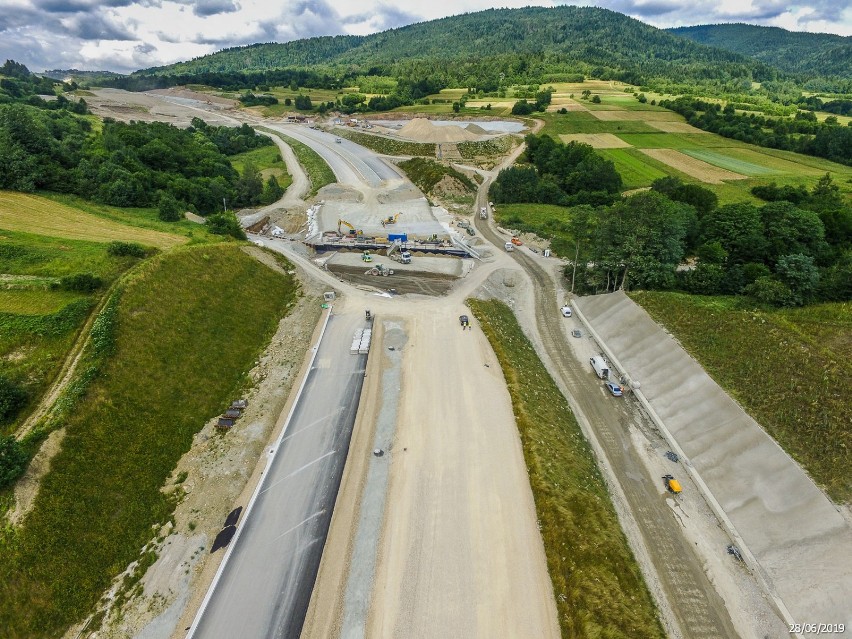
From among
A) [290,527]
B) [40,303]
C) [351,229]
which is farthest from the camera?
[351,229]

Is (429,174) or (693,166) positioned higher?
(429,174)

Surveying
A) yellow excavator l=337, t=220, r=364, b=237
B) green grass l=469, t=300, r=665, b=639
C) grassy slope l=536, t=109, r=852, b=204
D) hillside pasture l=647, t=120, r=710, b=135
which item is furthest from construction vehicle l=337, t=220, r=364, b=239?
hillside pasture l=647, t=120, r=710, b=135

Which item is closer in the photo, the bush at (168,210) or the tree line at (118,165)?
the tree line at (118,165)

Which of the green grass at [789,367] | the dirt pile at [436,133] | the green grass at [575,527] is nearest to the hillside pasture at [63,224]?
the green grass at [575,527]

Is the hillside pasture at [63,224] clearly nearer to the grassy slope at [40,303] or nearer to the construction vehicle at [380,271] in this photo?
the grassy slope at [40,303]

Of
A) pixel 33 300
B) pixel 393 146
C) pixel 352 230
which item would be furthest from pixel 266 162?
pixel 33 300

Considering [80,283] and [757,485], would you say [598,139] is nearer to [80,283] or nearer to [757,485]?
[757,485]

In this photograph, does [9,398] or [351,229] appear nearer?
[9,398]

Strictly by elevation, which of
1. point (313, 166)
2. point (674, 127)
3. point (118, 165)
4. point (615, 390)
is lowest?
point (615, 390)
